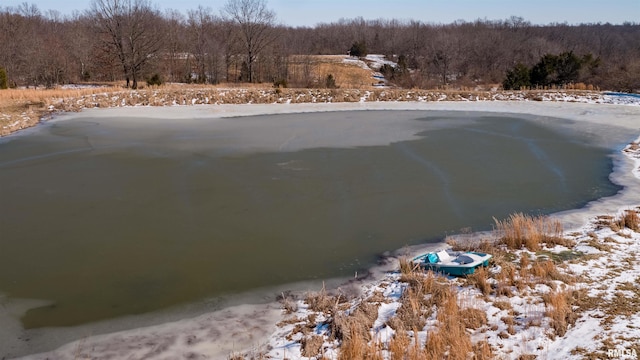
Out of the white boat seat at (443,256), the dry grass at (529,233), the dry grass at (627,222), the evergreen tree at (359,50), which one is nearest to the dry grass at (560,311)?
the white boat seat at (443,256)

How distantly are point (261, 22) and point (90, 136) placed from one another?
28.6m

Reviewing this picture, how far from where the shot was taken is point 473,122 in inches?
795

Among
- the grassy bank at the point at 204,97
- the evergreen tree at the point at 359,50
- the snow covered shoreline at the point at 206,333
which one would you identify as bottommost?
the snow covered shoreline at the point at 206,333

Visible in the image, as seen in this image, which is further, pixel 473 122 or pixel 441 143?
pixel 473 122

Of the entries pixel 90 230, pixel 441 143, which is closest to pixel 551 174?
pixel 441 143

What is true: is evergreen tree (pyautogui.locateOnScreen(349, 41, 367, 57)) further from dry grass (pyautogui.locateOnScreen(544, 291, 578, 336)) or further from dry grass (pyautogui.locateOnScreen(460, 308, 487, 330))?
dry grass (pyautogui.locateOnScreen(460, 308, 487, 330))

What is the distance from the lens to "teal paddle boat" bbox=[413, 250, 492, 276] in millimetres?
6352

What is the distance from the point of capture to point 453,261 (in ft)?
21.7

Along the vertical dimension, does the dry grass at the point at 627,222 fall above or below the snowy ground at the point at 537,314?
above

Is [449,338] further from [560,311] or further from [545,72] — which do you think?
[545,72]

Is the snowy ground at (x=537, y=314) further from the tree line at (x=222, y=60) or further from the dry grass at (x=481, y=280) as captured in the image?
the tree line at (x=222, y=60)

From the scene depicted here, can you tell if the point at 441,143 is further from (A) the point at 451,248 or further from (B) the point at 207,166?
(A) the point at 451,248

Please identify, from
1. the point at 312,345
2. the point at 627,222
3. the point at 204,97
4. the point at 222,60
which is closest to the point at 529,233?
the point at 627,222

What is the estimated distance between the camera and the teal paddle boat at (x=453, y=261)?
6352 millimetres
